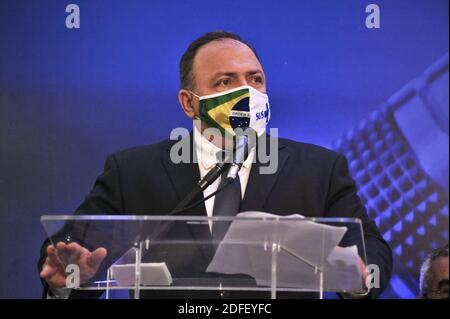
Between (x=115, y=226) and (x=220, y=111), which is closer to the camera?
(x=115, y=226)

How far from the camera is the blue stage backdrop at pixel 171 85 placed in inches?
129

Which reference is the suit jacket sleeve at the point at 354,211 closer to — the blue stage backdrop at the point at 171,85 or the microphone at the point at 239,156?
the blue stage backdrop at the point at 171,85

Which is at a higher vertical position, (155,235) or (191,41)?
(191,41)

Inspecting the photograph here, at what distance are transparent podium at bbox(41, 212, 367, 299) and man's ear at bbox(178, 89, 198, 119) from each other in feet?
3.40

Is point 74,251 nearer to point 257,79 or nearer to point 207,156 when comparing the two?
point 207,156

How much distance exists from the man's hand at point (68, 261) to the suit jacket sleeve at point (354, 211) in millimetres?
902

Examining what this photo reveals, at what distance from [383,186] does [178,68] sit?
92cm

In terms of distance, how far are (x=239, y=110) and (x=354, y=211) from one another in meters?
0.56

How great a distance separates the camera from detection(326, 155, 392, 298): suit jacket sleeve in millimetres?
2863

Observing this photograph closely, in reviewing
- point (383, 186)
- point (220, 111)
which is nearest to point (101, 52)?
point (220, 111)

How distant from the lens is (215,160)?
326 cm

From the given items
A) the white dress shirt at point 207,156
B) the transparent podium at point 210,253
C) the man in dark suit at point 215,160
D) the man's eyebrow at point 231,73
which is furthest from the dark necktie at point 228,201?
the transparent podium at point 210,253
